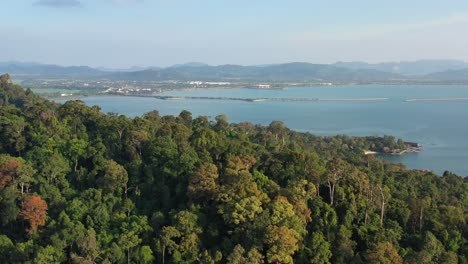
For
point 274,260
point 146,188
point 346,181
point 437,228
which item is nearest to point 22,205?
point 146,188

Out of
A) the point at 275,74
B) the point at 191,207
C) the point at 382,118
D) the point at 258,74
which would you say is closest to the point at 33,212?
the point at 191,207

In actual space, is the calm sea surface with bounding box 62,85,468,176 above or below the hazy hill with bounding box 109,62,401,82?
below

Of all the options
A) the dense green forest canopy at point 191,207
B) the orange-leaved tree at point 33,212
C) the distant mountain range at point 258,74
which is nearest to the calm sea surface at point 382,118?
the dense green forest canopy at point 191,207

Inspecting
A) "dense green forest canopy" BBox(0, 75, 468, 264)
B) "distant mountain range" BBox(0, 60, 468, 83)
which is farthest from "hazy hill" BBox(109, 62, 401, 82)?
"dense green forest canopy" BBox(0, 75, 468, 264)

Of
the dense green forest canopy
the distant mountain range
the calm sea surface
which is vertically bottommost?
the calm sea surface

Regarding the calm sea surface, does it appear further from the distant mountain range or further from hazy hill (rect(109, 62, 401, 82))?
the distant mountain range

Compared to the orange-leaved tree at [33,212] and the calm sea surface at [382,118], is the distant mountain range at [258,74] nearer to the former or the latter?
the calm sea surface at [382,118]

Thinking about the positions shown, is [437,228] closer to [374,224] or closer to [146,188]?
[374,224]
